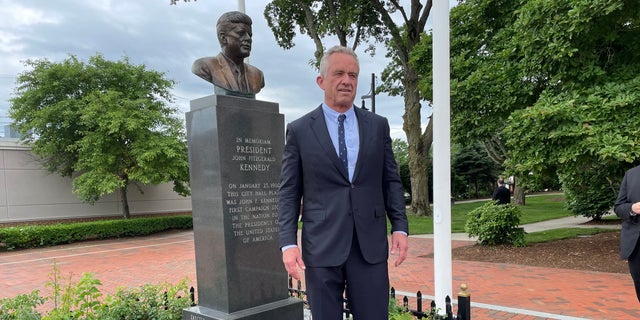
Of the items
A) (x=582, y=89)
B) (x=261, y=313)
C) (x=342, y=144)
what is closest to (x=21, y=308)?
(x=261, y=313)

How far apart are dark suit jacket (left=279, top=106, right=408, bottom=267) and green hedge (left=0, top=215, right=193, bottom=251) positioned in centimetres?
1451

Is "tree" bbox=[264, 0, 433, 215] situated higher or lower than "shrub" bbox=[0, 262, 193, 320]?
higher

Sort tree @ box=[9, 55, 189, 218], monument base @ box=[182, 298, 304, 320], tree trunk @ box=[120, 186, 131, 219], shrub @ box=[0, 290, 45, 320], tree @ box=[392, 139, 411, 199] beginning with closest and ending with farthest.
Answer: monument base @ box=[182, 298, 304, 320] < shrub @ box=[0, 290, 45, 320] < tree @ box=[9, 55, 189, 218] < tree trunk @ box=[120, 186, 131, 219] < tree @ box=[392, 139, 411, 199]

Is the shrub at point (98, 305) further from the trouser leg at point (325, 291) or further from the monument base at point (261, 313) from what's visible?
the trouser leg at point (325, 291)

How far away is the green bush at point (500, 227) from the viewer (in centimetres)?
989

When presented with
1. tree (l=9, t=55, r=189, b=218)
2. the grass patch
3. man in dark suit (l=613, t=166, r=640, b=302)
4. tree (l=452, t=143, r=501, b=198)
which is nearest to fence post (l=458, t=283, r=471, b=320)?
man in dark suit (l=613, t=166, r=640, b=302)

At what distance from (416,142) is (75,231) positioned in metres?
13.5

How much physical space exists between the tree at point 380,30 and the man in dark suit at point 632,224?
1414 centimetres

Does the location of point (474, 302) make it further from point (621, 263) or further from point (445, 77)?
point (621, 263)

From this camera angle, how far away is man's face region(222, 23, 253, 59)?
419 centimetres

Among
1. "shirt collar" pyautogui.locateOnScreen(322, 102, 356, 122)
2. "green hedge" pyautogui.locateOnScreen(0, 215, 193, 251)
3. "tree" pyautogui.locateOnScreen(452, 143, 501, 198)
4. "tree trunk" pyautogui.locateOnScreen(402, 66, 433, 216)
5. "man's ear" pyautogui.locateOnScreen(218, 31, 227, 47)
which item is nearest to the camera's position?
"shirt collar" pyautogui.locateOnScreen(322, 102, 356, 122)

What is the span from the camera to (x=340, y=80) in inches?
92.0

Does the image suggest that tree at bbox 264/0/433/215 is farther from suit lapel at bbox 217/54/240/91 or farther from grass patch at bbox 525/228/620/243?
suit lapel at bbox 217/54/240/91

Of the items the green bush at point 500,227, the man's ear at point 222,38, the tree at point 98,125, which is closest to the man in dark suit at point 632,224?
the man's ear at point 222,38
